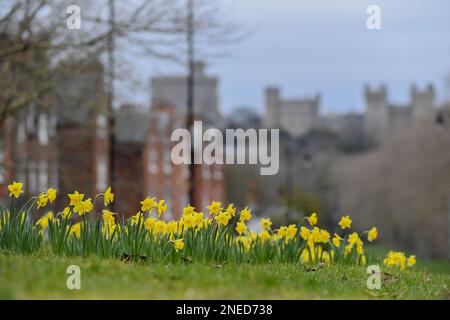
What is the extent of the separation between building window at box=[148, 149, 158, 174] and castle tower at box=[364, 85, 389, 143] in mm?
79960

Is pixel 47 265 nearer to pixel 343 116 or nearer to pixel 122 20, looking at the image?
pixel 122 20

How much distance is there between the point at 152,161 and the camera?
2387 inches

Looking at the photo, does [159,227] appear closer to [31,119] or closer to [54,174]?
[54,174]

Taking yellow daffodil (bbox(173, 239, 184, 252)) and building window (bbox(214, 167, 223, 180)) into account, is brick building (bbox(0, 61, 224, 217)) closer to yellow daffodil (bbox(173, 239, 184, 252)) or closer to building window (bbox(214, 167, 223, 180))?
building window (bbox(214, 167, 223, 180))

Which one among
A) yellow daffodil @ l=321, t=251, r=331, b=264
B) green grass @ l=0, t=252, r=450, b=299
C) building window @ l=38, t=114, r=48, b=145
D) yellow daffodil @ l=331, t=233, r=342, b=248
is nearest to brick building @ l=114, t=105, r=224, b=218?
building window @ l=38, t=114, r=48, b=145

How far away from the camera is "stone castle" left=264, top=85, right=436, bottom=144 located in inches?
5797

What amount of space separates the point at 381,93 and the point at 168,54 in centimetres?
15568

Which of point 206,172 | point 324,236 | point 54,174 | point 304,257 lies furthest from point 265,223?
point 206,172

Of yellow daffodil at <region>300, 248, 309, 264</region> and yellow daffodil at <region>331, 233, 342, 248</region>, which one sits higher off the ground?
yellow daffodil at <region>331, 233, 342, 248</region>

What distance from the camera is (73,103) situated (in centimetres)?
2825

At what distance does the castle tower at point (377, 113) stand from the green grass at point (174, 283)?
420 ft

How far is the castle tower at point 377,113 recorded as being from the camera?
473 feet

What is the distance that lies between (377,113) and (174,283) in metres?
153
